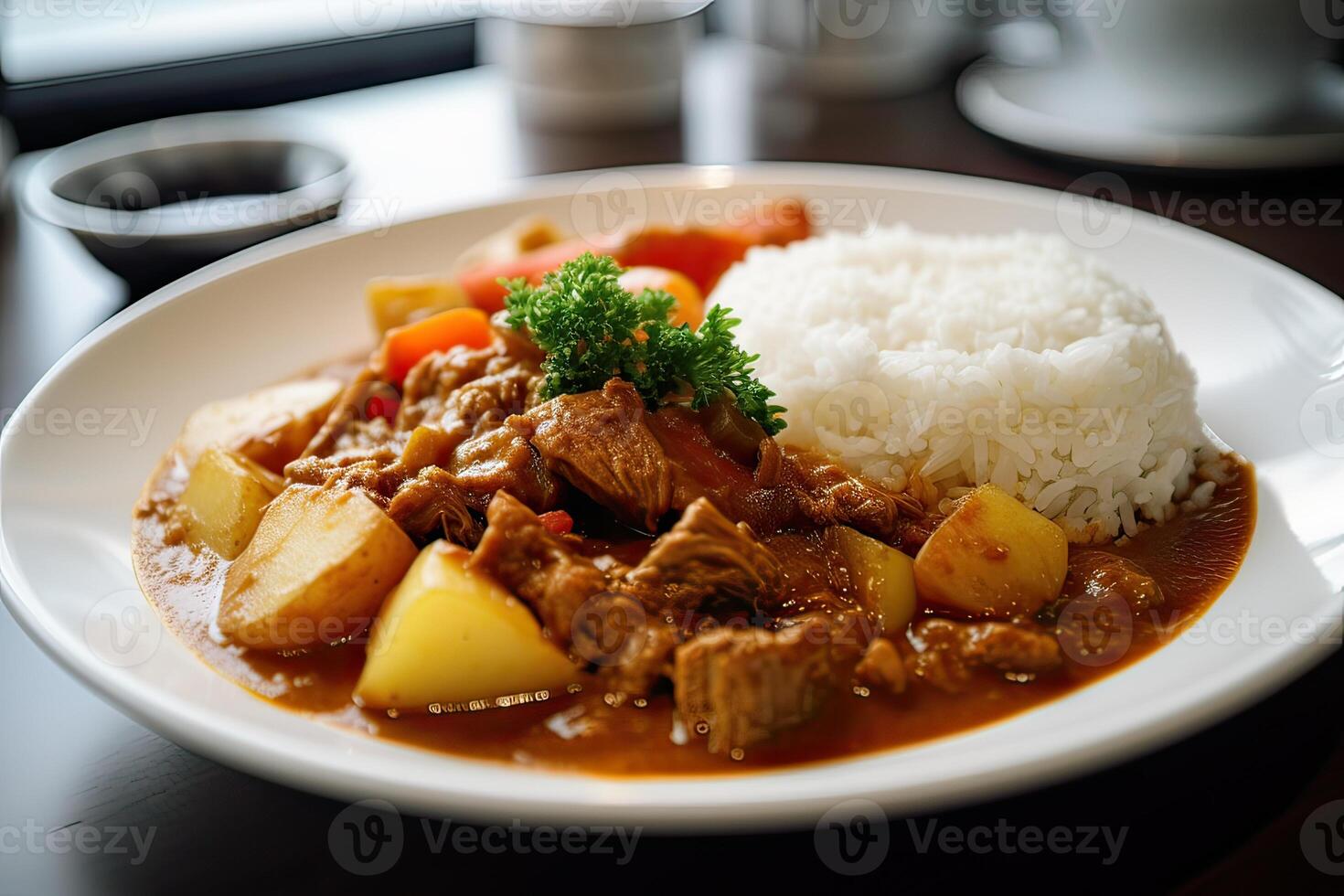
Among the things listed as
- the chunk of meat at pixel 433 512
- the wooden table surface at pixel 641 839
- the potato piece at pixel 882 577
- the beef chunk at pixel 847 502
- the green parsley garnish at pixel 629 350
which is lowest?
the wooden table surface at pixel 641 839

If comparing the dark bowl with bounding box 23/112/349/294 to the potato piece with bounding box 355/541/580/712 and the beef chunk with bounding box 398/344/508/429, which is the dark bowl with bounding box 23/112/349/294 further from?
the potato piece with bounding box 355/541/580/712

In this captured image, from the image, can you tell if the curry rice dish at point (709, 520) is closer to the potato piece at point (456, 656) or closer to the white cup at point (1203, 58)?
the potato piece at point (456, 656)

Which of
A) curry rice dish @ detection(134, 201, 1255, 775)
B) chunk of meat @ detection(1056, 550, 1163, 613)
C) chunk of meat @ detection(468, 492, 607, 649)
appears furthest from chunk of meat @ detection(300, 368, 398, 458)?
chunk of meat @ detection(1056, 550, 1163, 613)

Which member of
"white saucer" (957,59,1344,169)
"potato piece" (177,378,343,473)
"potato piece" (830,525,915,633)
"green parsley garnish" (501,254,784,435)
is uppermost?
"green parsley garnish" (501,254,784,435)

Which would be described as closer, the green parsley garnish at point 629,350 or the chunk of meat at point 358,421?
the green parsley garnish at point 629,350

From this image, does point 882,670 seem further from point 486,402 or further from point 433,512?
point 486,402

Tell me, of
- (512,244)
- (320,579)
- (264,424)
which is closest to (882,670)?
(320,579)

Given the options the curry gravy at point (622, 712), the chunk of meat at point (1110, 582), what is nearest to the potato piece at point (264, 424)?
the curry gravy at point (622, 712)
